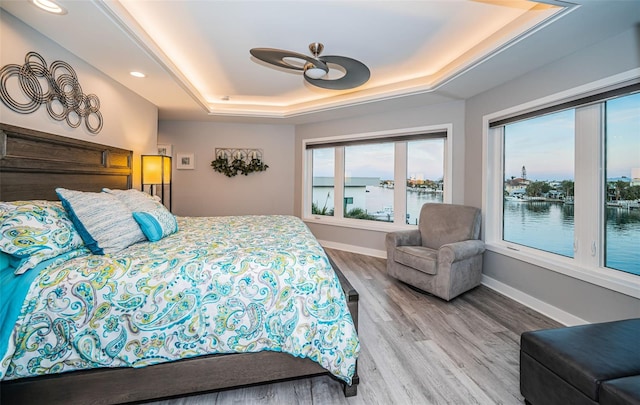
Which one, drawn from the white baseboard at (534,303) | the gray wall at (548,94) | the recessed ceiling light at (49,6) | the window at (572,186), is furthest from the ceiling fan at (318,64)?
the white baseboard at (534,303)

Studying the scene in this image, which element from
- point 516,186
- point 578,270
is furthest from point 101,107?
point 578,270

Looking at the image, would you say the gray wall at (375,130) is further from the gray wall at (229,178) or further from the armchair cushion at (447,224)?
the armchair cushion at (447,224)

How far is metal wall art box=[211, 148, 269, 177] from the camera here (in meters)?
5.11

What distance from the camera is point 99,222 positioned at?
175cm

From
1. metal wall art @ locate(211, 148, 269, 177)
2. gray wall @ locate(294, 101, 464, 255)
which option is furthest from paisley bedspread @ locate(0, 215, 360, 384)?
metal wall art @ locate(211, 148, 269, 177)

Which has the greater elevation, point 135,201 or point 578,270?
point 135,201

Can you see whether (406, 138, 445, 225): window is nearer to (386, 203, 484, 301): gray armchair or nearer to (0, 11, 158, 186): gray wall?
(386, 203, 484, 301): gray armchair

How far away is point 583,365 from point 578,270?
59.9 inches

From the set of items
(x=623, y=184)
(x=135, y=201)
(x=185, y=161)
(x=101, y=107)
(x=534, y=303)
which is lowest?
(x=534, y=303)

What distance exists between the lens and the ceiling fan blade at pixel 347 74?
86.8 inches

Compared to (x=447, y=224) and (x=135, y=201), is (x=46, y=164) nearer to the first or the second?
(x=135, y=201)

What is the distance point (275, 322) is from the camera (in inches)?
60.4

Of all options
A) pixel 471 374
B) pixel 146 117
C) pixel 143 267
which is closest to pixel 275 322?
pixel 143 267

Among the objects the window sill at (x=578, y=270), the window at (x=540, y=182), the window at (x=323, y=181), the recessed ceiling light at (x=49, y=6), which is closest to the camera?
the recessed ceiling light at (x=49, y=6)
